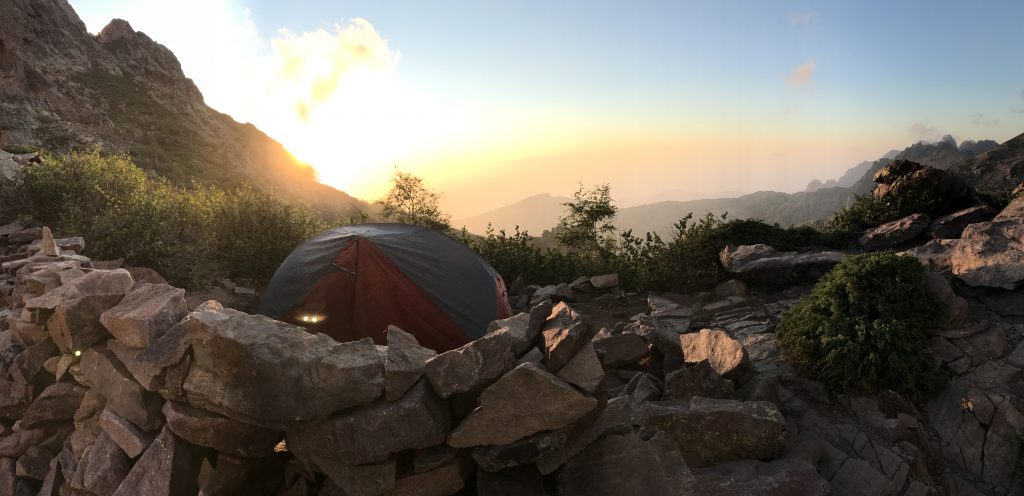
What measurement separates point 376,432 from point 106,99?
252ft

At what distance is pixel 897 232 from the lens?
12.3m

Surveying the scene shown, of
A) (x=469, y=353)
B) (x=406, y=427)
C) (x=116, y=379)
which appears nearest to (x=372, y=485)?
(x=406, y=427)

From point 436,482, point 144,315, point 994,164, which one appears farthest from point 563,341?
point 994,164

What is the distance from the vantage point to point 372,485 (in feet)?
14.3

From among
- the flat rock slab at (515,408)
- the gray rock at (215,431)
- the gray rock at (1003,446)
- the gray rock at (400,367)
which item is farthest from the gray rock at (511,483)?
the gray rock at (1003,446)

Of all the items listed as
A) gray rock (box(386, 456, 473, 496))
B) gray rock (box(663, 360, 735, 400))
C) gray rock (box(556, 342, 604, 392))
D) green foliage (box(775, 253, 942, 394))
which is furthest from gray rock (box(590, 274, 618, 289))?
gray rock (box(386, 456, 473, 496))

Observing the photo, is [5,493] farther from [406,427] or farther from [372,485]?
[406,427]

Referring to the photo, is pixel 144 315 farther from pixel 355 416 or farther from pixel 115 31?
pixel 115 31

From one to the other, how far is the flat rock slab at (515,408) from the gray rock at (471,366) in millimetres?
190

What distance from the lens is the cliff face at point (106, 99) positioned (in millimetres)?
46156

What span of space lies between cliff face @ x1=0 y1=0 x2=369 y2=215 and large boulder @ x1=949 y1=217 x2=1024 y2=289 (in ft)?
173

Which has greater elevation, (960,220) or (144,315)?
(144,315)

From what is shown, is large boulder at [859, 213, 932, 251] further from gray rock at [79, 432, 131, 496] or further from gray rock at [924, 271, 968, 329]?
gray rock at [79, 432, 131, 496]

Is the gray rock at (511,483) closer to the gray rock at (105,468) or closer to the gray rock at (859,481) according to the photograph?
the gray rock at (859,481)
